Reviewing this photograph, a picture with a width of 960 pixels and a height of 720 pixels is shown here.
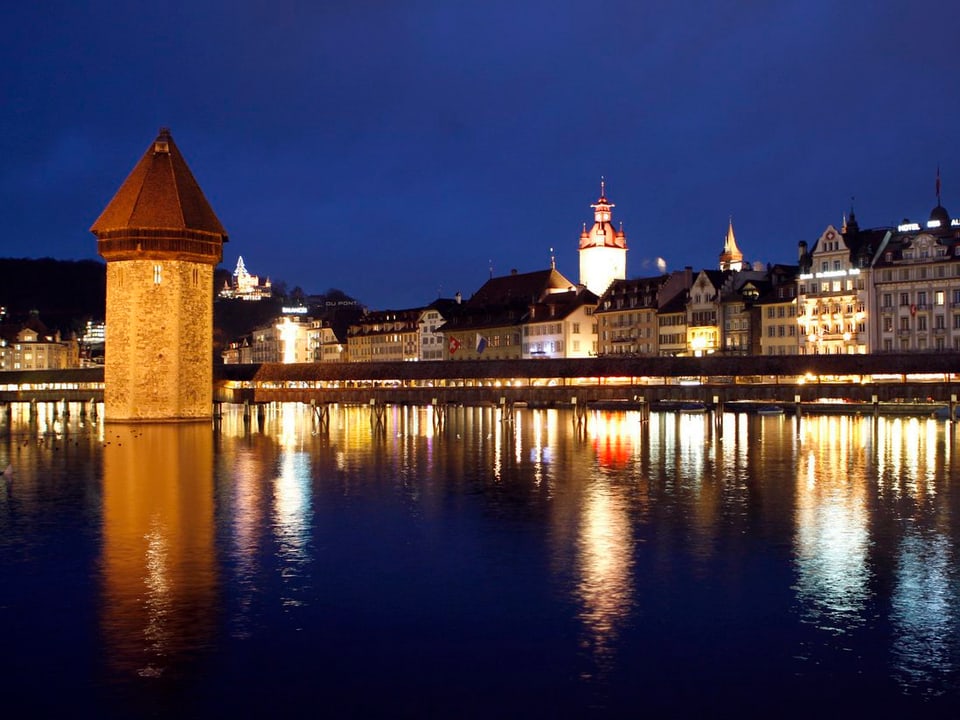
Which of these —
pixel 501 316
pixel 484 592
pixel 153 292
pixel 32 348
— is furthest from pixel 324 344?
pixel 484 592

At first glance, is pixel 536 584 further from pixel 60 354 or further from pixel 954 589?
pixel 60 354

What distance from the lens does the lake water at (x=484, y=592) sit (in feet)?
35.9

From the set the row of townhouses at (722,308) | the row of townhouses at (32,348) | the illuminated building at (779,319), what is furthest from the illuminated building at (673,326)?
the row of townhouses at (32,348)

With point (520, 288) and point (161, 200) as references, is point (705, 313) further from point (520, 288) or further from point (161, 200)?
point (161, 200)

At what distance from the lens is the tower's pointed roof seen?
2092 inches

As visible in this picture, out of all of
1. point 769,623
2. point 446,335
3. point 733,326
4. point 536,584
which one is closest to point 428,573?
point 536,584

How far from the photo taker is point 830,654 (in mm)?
11977

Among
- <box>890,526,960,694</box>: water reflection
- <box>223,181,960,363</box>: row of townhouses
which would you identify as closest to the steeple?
<box>223,181,960,363</box>: row of townhouses

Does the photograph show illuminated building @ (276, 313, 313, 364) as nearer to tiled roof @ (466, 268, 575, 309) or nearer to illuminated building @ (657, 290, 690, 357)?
tiled roof @ (466, 268, 575, 309)

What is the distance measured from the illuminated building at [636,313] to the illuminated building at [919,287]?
1610cm

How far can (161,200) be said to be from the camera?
53500mm

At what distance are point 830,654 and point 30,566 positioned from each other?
36.7 feet

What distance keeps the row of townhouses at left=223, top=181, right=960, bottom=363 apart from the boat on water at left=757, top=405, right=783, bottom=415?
5.35 m

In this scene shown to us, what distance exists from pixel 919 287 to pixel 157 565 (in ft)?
178
